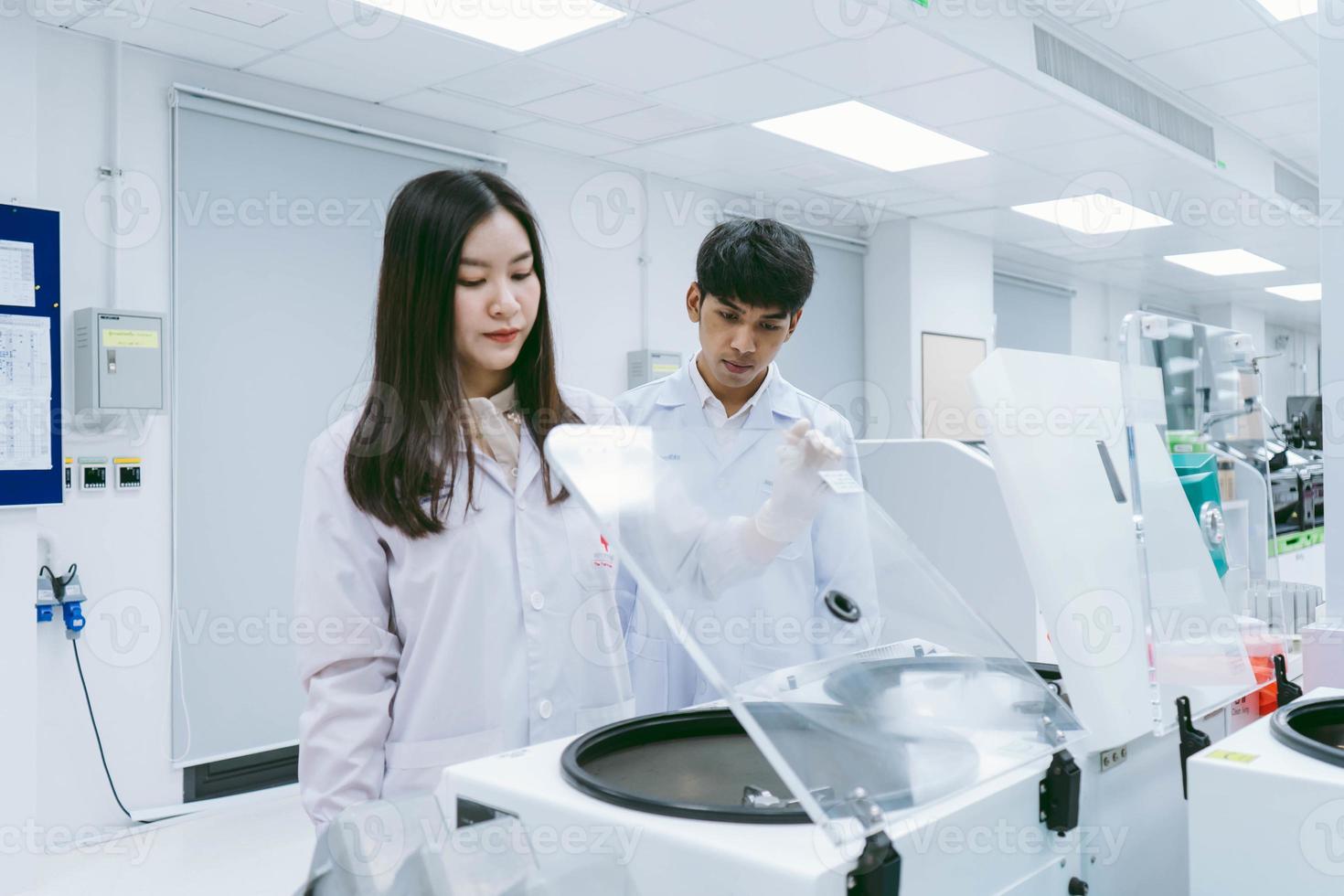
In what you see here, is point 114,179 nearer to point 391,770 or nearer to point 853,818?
point 391,770

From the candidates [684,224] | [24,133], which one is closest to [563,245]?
[684,224]

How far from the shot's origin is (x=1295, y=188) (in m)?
5.75

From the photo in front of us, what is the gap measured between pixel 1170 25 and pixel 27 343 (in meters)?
3.79

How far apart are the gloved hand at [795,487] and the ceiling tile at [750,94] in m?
2.97

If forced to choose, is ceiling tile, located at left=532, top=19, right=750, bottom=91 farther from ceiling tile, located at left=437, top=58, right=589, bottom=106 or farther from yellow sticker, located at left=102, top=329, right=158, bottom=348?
yellow sticker, located at left=102, top=329, right=158, bottom=348

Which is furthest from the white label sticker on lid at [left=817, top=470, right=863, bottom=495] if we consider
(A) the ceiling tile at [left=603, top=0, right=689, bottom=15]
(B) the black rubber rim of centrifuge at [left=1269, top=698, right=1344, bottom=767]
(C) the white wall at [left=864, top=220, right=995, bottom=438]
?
(C) the white wall at [left=864, top=220, right=995, bottom=438]

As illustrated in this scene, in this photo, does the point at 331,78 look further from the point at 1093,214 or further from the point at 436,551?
the point at 1093,214

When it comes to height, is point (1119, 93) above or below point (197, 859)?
above

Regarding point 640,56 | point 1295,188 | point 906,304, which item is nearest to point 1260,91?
point 1295,188

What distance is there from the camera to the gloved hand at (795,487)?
2.84 ft

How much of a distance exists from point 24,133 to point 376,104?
1.41 m

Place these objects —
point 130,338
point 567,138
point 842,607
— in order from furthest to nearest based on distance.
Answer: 1. point 567,138
2. point 130,338
3. point 842,607

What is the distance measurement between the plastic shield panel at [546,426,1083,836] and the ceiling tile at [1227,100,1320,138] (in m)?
4.60

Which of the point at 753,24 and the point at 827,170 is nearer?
the point at 753,24
